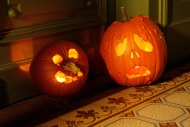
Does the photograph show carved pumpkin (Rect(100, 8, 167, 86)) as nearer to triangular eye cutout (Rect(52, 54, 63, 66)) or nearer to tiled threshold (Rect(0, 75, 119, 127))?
tiled threshold (Rect(0, 75, 119, 127))

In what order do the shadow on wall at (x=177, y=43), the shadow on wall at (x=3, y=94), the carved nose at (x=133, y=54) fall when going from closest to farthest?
1. the shadow on wall at (x=3, y=94)
2. the carved nose at (x=133, y=54)
3. the shadow on wall at (x=177, y=43)

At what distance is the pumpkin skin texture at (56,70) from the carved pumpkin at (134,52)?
0.57 ft

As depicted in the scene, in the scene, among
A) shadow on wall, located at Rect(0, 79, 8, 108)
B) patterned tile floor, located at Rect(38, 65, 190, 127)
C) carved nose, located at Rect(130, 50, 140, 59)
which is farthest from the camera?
carved nose, located at Rect(130, 50, 140, 59)

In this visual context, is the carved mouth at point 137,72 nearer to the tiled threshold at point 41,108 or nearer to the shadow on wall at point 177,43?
the tiled threshold at point 41,108

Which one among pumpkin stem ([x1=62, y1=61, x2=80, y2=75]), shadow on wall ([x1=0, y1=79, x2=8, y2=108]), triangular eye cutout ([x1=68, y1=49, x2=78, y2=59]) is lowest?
shadow on wall ([x1=0, y1=79, x2=8, y2=108])

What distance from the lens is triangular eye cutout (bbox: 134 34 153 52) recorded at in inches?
58.9

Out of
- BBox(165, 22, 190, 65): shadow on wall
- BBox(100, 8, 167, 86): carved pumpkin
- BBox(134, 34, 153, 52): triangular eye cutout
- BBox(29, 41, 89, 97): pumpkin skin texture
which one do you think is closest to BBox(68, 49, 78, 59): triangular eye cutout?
BBox(29, 41, 89, 97): pumpkin skin texture

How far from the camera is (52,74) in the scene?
1396 mm

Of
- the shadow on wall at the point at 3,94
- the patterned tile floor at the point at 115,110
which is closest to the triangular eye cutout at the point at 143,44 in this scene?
the patterned tile floor at the point at 115,110

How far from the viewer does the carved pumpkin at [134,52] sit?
149cm

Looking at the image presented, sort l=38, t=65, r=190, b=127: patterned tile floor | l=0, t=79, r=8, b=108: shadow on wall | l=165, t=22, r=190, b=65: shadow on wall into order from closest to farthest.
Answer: l=38, t=65, r=190, b=127: patterned tile floor
l=0, t=79, r=8, b=108: shadow on wall
l=165, t=22, r=190, b=65: shadow on wall

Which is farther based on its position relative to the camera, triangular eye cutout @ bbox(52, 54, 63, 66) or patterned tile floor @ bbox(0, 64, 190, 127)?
triangular eye cutout @ bbox(52, 54, 63, 66)

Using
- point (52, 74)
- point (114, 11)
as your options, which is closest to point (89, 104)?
point (52, 74)

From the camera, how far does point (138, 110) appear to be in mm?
1292
